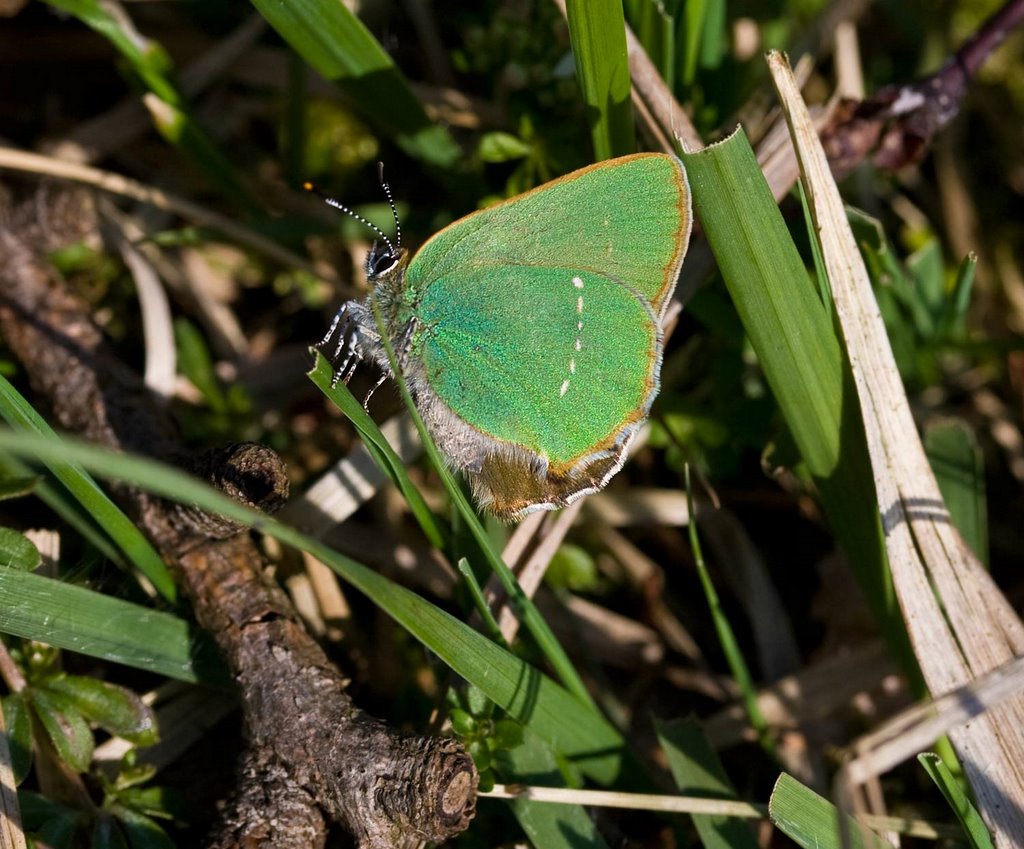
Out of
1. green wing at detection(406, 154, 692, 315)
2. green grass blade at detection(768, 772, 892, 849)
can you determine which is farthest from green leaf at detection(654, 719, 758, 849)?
green wing at detection(406, 154, 692, 315)

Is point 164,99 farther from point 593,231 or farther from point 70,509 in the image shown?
point 593,231

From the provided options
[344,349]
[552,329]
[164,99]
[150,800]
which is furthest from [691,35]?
[150,800]

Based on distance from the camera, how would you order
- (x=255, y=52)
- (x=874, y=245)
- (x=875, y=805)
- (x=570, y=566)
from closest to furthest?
(x=875, y=805), (x=874, y=245), (x=570, y=566), (x=255, y=52)

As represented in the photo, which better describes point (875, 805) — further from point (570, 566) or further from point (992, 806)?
point (570, 566)

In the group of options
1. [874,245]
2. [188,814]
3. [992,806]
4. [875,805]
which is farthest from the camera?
[874,245]

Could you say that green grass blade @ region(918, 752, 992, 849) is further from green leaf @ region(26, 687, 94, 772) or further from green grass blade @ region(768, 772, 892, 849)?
green leaf @ region(26, 687, 94, 772)

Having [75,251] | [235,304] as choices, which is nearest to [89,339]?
[75,251]
